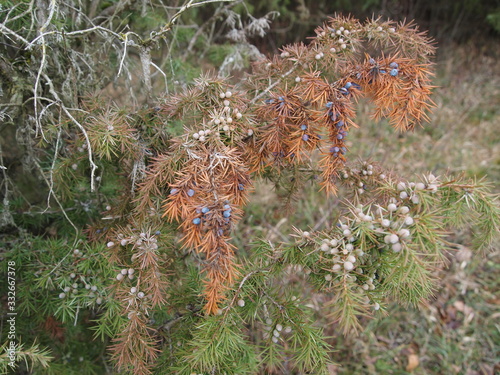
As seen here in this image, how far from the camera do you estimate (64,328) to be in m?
1.45

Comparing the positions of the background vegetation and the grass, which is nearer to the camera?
the background vegetation

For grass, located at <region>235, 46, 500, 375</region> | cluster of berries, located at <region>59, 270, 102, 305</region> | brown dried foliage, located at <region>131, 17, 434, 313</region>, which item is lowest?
grass, located at <region>235, 46, 500, 375</region>

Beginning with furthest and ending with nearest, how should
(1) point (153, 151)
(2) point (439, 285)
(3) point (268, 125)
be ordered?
(2) point (439, 285), (1) point (153, 151), (3) point (268, 125)

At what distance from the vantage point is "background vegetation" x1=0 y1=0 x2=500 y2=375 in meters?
1.28

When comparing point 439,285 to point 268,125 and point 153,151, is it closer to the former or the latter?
point 268,125

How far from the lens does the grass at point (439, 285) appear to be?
7.34 ft

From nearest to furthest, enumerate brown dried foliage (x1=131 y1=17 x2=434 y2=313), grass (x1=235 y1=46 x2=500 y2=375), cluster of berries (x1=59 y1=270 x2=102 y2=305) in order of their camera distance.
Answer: brown dried foliage (x1=131 y1=17 x2=434 y2=313) → cluster of berries (x1=59 y1=270 x2=102 y2=305) → grass (x1=235 y1=46 x2=500 y2=375)

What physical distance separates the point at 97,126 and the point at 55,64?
20.3 inches

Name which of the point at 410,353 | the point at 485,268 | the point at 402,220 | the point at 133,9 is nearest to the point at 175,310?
the point at 402,220

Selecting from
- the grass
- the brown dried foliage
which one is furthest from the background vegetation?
the brown dried foliage

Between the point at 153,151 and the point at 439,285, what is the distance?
4.65ft

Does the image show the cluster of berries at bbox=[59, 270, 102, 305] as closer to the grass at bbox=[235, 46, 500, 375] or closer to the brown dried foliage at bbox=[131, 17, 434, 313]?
the brown dried foliage at bbox=[131, 17, 434, 313]

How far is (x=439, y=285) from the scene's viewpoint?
5.13 feet

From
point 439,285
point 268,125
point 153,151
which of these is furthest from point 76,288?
point 439,285
